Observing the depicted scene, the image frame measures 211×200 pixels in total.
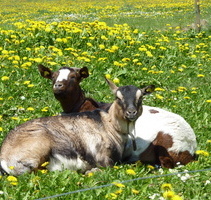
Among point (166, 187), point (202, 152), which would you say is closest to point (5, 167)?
point (166, 187)

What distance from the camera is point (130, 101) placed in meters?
7.07

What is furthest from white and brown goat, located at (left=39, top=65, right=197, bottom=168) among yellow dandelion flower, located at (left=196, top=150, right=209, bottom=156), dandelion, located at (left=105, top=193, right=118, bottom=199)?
dandelion, located at (left=105, top=193, right=118, bottom=199)

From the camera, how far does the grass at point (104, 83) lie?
5.95 m

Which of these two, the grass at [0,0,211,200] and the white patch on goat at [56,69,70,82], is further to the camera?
the white patch on goat at [56,69,70,82]

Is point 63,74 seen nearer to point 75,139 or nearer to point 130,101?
point 75,139

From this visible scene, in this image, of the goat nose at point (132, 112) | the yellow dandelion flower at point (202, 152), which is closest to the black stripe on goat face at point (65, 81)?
the goat nose at point (132, 112)

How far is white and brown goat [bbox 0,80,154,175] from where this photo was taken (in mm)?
6695

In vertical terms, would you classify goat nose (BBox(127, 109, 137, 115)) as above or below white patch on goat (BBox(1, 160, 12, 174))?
above

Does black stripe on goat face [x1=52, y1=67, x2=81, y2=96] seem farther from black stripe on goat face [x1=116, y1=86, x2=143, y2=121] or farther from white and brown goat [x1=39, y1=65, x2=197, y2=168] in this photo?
black stripe on goat face [x1=116, y1=86, x2=143, y2=121]

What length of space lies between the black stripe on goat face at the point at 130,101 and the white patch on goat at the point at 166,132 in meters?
0.72

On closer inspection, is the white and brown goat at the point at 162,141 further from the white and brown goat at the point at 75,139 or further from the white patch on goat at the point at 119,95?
the white patch on goat at the point at 119,95

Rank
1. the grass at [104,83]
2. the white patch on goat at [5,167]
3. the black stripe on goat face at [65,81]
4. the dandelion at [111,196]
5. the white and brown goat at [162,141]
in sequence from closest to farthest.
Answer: the dandelion at [111,196] < the grass at [104,83] < the white patch on goat at [5,167] < the white and brown goat at [162,141] < the black stripe on goat face at [65,81]

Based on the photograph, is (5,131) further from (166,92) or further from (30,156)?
(166,92)

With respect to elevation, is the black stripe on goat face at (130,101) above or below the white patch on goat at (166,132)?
above
